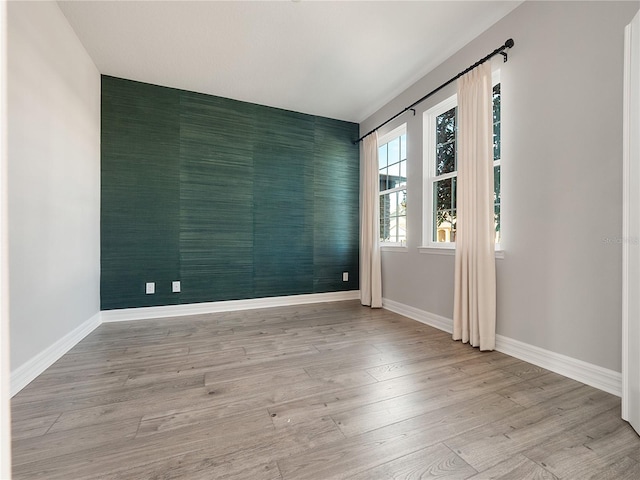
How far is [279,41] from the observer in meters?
2.63

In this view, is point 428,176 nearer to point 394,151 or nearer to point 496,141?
point 496,141

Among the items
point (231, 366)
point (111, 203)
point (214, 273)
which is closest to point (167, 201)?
point (111, 203)

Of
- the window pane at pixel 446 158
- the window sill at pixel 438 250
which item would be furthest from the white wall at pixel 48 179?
the window pane at pixel 446 158

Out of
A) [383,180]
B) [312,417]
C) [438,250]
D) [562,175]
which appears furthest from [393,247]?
[312,417]

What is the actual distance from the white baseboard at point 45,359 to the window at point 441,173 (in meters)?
3.50

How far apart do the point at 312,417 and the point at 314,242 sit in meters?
2.91

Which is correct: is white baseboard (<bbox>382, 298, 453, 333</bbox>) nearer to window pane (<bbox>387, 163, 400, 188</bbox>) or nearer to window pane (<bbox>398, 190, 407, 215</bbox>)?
window pane (<bbox>398, 190, 407, 215</bbox>)

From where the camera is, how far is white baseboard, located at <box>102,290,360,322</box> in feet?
10.5

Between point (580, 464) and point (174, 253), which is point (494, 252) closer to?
point (580, 464)

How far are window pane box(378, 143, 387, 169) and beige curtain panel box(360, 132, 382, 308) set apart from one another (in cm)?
20

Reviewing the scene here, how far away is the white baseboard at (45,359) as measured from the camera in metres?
1.68

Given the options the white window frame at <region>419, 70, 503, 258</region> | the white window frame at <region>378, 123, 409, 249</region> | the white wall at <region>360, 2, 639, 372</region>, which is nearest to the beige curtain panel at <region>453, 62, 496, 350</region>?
the white wall at <region>360, 2, 639, 372</region>

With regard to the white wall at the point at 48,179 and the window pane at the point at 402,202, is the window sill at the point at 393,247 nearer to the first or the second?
the window pane at the point at 402,202

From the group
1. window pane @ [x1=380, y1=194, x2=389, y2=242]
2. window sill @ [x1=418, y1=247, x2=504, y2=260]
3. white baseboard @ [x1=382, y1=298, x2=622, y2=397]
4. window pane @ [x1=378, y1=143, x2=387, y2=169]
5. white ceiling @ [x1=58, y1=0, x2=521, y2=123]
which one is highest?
white ceiling @ [x1=58, y1=0, x2=521, y2=123]
